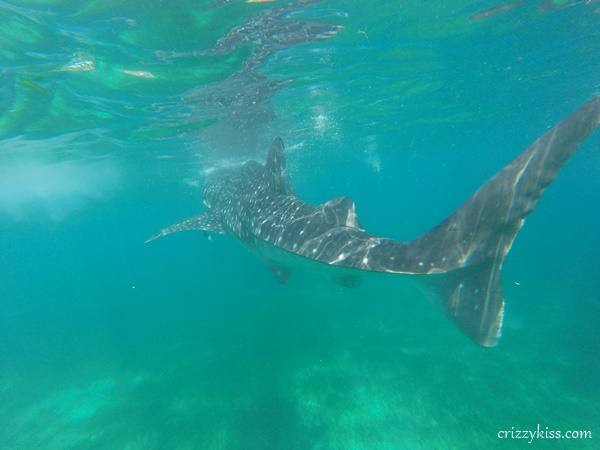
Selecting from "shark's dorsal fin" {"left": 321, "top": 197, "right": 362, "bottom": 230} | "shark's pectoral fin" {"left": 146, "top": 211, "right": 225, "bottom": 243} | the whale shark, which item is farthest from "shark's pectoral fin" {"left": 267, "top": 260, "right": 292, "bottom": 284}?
"shark's dorsal fin" {"left": 321, "top": 197, "right": 362, "bottom": 230}

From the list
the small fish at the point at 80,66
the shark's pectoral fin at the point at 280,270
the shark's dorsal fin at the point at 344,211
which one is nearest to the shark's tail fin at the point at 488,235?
the shark's dorsal fin at the point at 344,211

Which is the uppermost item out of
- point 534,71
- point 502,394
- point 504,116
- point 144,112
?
point 504,116

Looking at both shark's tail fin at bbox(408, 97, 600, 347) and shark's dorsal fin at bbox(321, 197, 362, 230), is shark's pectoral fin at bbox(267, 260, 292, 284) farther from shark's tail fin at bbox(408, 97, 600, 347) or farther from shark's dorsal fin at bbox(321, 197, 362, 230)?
shark's tail fin at bbox(408, 97, 600, 347)

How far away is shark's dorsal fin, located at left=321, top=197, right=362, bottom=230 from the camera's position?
6012 mm

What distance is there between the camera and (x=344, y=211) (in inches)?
241

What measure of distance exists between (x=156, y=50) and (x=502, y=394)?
51.1 feet

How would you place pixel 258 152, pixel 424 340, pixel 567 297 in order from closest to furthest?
1. pixel 424 340
2. pixel 567 297
3. pixel 258 152

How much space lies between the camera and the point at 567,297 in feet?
55.0

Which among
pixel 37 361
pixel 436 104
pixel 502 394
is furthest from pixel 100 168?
pixel 502 394

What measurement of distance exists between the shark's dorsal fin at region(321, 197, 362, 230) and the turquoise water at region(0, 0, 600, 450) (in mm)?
1910

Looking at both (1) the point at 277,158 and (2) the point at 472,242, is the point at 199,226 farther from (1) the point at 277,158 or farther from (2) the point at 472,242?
(2) the point at 472,242

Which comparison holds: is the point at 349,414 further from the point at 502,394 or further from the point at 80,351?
the point at 80,351

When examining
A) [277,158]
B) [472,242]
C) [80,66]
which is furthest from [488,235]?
[80,66]

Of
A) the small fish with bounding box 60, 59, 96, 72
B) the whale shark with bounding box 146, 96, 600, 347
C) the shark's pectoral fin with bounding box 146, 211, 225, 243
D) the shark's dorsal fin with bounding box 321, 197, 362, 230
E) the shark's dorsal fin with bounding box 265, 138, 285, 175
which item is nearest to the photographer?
the whale shark with bounding box 146, 96, 600, 347
